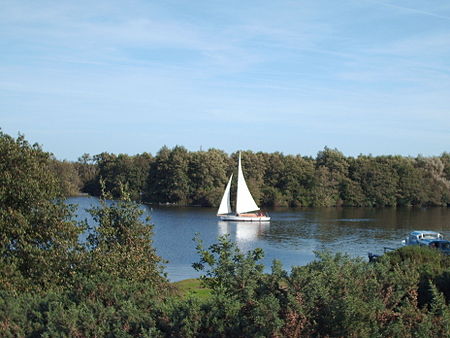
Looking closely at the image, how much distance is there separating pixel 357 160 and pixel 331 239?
53.1m

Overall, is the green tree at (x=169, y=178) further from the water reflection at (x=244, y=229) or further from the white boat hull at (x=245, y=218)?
the water reflection at (x=244, y=229)

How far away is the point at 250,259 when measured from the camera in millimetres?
7383

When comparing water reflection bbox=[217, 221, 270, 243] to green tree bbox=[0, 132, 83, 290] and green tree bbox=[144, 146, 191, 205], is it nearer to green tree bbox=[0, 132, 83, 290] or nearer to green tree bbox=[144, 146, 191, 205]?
green tree bbox=[144, 146, 191, 205]

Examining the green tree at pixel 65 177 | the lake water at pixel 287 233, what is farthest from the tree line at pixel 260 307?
the lake water at pixel 287 233

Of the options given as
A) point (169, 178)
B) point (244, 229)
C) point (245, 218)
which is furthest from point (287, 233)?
point (169, 178)

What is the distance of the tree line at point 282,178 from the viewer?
84.8 meters

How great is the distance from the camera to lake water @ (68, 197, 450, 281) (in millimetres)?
37312

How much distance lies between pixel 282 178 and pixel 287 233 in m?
39.7

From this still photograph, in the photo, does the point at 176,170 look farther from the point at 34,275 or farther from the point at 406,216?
the point at 34,275

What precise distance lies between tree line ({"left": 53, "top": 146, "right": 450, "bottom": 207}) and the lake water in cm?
1221

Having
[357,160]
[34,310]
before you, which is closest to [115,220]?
[34,310]

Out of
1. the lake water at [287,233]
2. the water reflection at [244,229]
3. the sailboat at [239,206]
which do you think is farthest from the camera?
the sailboat at [239,206]

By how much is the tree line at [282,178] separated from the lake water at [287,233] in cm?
1221

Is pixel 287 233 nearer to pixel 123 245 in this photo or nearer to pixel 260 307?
pixel 123 245
